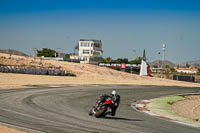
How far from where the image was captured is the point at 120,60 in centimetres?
15538

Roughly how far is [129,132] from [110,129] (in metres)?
0.69

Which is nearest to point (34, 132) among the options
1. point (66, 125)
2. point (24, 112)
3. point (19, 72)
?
point (66, 125)

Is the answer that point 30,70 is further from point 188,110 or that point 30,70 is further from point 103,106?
point 103,106

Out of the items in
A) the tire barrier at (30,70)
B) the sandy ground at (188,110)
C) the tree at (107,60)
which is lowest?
the sandy ground at (188,110)

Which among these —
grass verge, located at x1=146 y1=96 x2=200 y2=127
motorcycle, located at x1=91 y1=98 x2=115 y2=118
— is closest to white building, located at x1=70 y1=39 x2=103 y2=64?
grass verge, located at x1=146 y1=96 x2=200 y2=127

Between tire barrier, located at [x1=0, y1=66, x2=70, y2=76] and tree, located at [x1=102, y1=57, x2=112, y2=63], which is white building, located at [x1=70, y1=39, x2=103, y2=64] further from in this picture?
tire barrier, located at [x1=0, y1=66, x2=70, y2=76]

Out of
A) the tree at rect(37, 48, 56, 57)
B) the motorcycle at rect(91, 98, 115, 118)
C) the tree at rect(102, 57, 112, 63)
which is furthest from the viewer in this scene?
the tree at rect(102, 57, 112, 63)

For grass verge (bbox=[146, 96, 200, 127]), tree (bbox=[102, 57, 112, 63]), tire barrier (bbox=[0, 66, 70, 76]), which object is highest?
tree (bbox=[102, 57, 112, 63])

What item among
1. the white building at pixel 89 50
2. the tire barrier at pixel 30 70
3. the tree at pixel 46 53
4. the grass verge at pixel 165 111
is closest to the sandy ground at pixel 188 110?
the grass verge at pixel 165 111

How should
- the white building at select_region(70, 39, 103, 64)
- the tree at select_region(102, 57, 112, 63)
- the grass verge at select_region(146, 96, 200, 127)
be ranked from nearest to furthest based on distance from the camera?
the grass verge at select_region(146, 96, 200, 127), the white building at select_region(70, 39, 103, 64), the tree at select_region(102, 57, 112, 63)

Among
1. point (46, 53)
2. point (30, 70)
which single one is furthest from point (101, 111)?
point (46, 53)

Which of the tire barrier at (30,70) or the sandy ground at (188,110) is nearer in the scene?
the sandy ground at (188,110)

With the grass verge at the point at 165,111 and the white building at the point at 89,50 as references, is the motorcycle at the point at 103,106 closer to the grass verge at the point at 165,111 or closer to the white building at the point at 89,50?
→ the grass verge at the point at 165,111

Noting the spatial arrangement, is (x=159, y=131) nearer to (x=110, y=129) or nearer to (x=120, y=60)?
(x=110, y=129)
